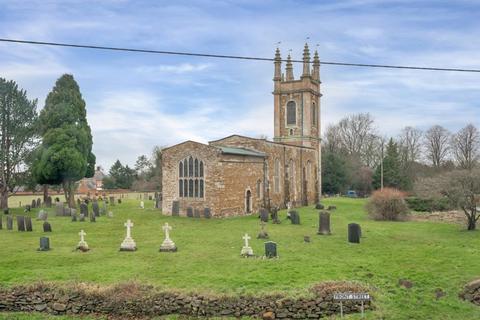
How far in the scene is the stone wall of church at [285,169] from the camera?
35500mm

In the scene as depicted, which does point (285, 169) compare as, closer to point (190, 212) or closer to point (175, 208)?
point (190, 212)

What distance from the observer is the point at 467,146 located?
5769 cm

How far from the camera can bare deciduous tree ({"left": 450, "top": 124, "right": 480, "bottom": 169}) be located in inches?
2253

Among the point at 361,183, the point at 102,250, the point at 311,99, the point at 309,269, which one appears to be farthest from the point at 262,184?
the point at 361,183

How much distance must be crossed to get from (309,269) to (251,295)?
108 inches

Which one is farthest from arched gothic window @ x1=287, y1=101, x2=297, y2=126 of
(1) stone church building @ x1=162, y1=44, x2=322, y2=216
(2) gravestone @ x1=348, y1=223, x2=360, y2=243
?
(2) gravestone @ x1=348, y1=223, x2=360, y2=243

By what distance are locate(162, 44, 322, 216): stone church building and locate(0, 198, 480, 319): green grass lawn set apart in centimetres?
751

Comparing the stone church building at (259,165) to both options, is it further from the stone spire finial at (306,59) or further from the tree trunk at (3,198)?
the tree trunk at (3,198)

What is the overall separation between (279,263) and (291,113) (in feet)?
109

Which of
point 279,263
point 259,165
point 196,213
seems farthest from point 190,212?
point 279,263

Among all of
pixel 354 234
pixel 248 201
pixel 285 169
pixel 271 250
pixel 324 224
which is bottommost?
pixel 271 250

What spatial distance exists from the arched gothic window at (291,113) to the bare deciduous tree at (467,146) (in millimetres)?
24844

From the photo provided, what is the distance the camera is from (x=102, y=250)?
17.5 m

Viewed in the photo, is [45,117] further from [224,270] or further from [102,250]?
[224,270]
